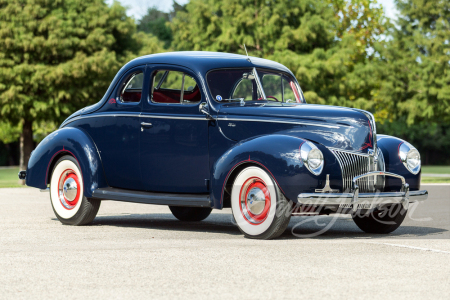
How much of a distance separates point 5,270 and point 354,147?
3.95m

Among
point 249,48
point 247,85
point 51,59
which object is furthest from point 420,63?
point 247,85

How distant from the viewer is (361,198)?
24.0 feet

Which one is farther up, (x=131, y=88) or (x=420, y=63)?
(x=420, y=63)

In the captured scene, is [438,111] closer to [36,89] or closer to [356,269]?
[36,89]

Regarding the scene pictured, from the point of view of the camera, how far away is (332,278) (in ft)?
17.0

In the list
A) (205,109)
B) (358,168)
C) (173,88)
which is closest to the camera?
(358,168)

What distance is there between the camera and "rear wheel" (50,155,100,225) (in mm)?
9031

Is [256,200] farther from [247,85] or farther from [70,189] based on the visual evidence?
[70,189]

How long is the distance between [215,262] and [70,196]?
3.82 metres

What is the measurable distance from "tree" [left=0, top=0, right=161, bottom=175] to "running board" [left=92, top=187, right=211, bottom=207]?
14.6m

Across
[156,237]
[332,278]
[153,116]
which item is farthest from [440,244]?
[153,116]

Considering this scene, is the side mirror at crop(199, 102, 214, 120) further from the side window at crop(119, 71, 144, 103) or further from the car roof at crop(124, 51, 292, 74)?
the side window at crop(119, 71, 144, 103)

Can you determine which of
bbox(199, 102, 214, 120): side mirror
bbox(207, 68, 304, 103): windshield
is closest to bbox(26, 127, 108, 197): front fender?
bbox(199, 102, 214, 120): side mirror

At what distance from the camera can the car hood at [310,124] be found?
757cm
